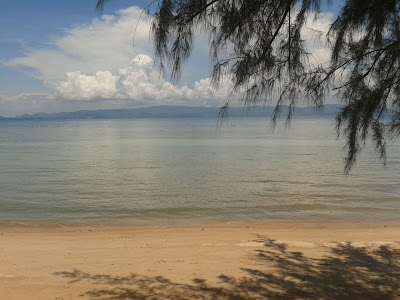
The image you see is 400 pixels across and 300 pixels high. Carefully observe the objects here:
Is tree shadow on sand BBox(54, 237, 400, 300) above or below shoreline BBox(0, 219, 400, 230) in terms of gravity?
above

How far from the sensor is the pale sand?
530cm

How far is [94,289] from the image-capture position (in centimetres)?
543

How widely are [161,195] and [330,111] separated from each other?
10.8 meters

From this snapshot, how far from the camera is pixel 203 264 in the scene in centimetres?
655

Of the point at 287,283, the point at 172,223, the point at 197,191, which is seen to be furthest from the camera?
the point at 197,191

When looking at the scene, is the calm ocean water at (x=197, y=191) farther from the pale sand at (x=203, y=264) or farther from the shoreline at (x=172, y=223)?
the pale sand at (x=203, y=264)

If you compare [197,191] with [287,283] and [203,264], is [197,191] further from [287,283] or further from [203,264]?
[287,283]

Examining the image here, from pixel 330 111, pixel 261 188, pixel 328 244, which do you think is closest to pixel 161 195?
pixel 261 188

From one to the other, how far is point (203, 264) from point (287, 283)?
1.56m

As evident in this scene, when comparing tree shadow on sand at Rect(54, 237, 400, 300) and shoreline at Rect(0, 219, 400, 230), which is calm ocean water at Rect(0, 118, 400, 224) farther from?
tree shadow on sand at Rect(54, 237, 400, 300)

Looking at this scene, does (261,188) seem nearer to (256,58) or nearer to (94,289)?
(94,289)

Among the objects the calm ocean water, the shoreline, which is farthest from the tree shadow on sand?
the calm ocean water

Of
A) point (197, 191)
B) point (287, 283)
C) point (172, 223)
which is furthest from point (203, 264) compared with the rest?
point (197, 191)

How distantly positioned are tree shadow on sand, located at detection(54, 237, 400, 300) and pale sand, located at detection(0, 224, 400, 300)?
0.01 meters
